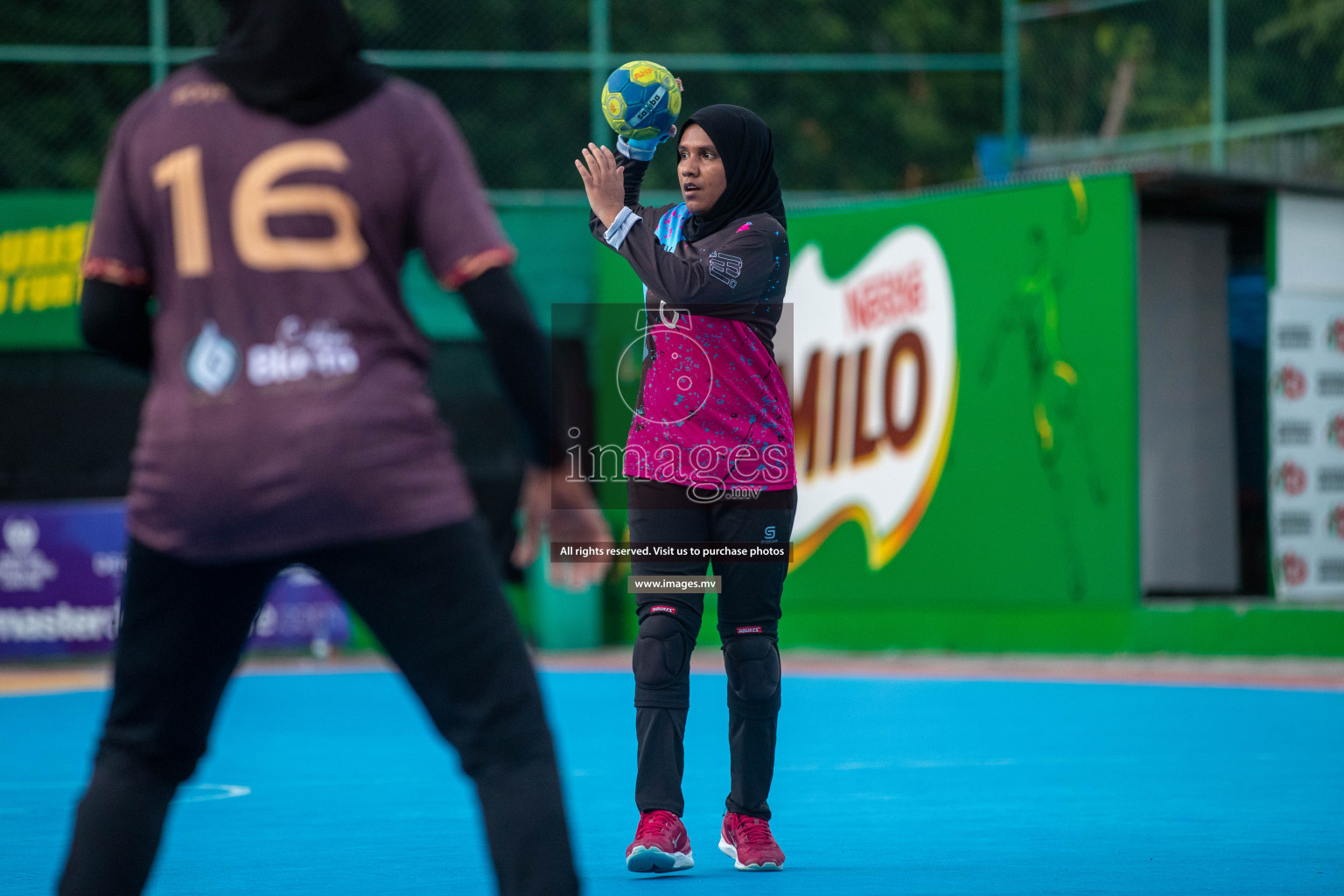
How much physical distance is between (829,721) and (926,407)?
5.64m

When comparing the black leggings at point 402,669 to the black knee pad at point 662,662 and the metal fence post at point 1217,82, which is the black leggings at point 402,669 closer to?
the black knee pad at point 662,662

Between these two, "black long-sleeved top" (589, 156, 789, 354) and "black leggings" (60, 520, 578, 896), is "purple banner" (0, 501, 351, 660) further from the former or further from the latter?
"black leggings" (60, 520, 578, 896)

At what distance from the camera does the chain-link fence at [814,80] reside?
17.0 metres

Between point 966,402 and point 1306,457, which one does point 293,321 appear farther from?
point 1306,457

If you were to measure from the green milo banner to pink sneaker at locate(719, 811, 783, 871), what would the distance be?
8.66 metres

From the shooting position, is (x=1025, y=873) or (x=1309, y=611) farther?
(x=1309, y=611)

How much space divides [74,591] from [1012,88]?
34.9ft

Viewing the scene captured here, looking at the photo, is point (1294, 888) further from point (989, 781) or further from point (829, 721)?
point (829, 721)

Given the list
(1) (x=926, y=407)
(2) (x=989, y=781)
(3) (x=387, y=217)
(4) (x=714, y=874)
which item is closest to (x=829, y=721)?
(2) (x=989, y=781)

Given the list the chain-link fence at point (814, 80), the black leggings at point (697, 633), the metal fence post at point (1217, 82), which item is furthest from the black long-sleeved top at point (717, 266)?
the metal fence post at point (1217, 82)

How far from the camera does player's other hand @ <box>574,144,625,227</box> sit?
15.3 ft

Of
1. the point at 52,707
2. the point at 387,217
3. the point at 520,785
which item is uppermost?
the point at 387,217

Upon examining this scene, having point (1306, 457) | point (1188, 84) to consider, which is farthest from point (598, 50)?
point (1306, 457)

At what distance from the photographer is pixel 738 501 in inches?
192
